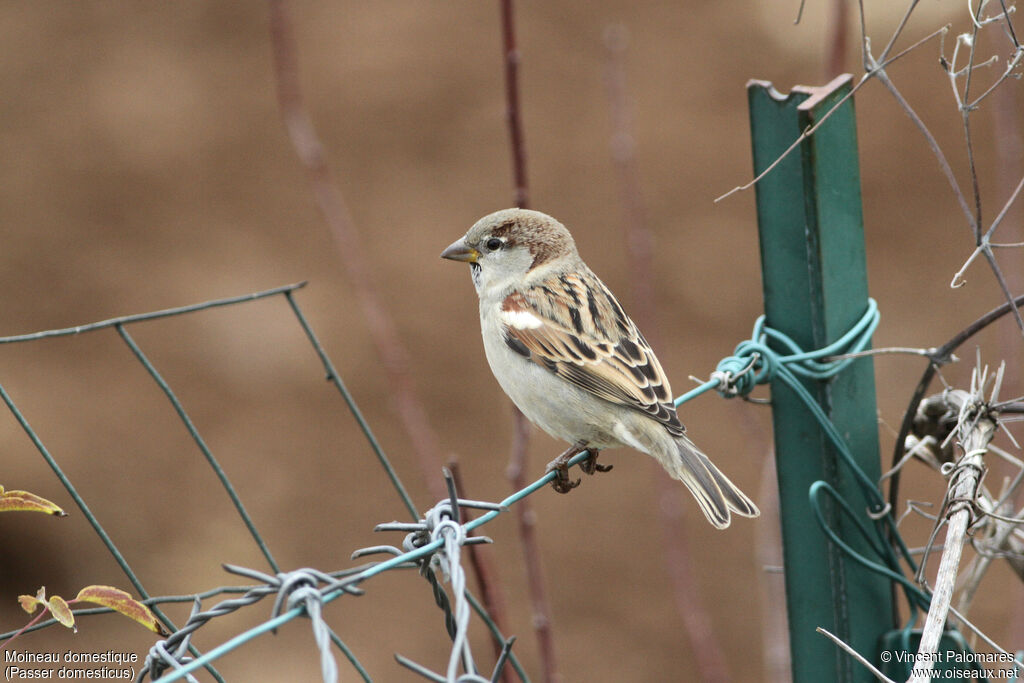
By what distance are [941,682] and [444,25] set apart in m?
5.73

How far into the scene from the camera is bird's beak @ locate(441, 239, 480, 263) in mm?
3602

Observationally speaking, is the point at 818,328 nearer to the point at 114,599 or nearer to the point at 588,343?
the point at 588,343

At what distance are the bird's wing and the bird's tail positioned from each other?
0.08 metres

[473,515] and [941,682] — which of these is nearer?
[941,682]

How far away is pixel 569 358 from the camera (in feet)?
10.4

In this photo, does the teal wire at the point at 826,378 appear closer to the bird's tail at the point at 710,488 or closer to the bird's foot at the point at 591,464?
the bird's tail at the point at 710,488

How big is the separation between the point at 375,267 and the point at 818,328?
4179mm

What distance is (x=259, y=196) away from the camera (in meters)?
6.78

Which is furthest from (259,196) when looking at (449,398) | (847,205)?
(847,205)

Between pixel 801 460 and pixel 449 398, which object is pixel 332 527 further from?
pixel 801 460

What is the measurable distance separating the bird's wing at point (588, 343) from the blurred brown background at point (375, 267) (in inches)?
76.0

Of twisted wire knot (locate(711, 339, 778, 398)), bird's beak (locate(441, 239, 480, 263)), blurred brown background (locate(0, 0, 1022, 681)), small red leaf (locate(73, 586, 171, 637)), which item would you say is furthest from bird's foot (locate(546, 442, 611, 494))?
blurred brown background (locate(0, 0, 1022, 681))

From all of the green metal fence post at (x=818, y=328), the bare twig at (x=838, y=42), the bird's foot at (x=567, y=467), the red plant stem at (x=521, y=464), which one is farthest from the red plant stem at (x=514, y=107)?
the bare twig at (x=838, y=42)

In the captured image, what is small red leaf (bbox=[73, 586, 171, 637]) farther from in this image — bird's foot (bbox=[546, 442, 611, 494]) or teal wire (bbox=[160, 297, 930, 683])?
bird's foot (bbox=[546, 442, 611, 494])
